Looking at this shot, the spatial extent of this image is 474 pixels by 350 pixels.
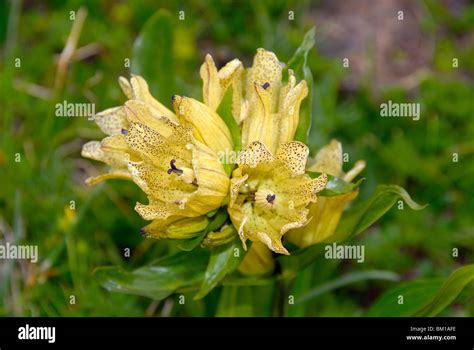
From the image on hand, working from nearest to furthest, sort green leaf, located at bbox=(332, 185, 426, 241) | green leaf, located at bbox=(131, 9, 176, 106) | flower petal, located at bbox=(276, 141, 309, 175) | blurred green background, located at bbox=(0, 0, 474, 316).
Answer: flower petal, located at bbox=(276, 141, 309, 175), green leaf, located at bbox=(332, 185, 426, 241), green leaf, located at bbox=(131, 9, 176, 106), blurred green background, located at bbox=(0, 0, 474, 316)

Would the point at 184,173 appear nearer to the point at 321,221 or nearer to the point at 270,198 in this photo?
the point at 270,198

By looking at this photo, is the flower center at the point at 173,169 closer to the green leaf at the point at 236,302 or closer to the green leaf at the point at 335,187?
the green leaf at the point at 335,187

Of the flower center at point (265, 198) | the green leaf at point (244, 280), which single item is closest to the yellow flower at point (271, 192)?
the flower center at point (265, 198)

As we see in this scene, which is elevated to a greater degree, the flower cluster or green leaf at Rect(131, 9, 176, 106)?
green leaf at Rect(131, 9, 176, 106)

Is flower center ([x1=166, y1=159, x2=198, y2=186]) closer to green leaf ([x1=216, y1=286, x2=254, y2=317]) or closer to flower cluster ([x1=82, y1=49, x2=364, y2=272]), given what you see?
flower cluster ([x1=82, y1=49, x2=364, y2=272])

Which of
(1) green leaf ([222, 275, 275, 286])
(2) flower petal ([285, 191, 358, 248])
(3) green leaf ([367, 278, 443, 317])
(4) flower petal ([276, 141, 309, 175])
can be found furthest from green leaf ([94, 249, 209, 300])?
(3) green leaf ([367, 278, 443, 317])
